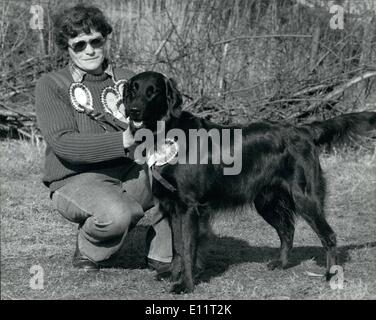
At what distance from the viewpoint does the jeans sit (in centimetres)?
381

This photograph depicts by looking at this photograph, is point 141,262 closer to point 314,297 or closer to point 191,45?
point 314,297

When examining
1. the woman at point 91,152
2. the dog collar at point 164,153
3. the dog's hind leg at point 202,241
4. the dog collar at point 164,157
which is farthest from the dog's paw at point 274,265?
the dog collar at point 164,153

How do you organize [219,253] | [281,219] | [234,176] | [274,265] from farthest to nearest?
[219,253], [281,219], [274,265], [234,176]

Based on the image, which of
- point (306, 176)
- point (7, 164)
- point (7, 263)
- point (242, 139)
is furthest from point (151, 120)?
point (7, 164)

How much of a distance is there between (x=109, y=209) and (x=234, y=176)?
785 mm

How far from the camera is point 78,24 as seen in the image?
400cm

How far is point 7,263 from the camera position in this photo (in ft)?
13.5

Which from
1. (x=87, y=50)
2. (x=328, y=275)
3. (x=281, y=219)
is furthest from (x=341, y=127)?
(x=87, y=50)

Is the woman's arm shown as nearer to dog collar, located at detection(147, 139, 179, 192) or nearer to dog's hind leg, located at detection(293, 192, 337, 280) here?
dog collar, located at detection(147, 139, 179, 192)

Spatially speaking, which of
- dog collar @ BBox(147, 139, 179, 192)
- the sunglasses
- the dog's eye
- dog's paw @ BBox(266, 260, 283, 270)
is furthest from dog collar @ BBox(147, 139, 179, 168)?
dog's paw @ BBox(266, 260, 283, 270)

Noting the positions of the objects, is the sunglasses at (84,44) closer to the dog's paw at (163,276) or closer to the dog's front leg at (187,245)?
the dog's front leg at (187,245)

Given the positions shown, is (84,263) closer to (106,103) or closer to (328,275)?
(106,103)

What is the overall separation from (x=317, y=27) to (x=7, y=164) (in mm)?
3785

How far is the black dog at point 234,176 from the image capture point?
3719 millimetres
